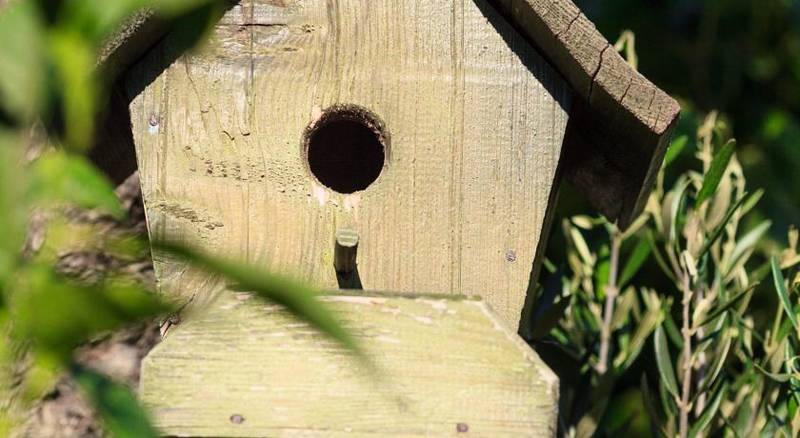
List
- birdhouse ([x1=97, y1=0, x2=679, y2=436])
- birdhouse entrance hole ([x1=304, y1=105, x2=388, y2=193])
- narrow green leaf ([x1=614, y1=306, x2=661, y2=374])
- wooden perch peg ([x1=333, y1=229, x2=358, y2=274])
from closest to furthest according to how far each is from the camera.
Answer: wooden perch peg ([x1=333, y1=229, x2=358, y2=274])
birdhouse ([x1=97, y1=0, x2=679, y2=436])
birdhouse entrance hole ([x1=304, y1=105, x2=388, y2=193])
narrow green leaf ([x1=614, y1=306, x2=661, y2=374])

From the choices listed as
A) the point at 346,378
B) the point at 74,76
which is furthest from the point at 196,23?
the point at 346,378

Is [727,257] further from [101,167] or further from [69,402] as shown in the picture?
[69,402]

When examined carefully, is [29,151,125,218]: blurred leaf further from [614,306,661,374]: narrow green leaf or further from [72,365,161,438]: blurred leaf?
[614,306,661,374]: narrow green leaf

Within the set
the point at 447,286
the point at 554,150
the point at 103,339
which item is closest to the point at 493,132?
the point at 554,150

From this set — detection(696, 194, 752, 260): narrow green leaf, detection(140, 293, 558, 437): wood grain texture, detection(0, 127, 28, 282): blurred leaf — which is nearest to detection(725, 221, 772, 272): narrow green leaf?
detection(696, 194, 752, 260): narrow green leaf

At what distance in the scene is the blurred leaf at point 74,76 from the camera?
808 mm

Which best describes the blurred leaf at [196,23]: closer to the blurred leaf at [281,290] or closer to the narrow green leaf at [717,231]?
the blurred leaf at [281,290]

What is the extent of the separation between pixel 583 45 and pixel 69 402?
1.46 metres

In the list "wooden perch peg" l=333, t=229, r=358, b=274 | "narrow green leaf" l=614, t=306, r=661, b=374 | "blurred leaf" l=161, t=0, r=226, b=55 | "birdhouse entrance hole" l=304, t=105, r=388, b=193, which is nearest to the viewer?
"blurred leaf" l=161, t=0, r=226, b=55

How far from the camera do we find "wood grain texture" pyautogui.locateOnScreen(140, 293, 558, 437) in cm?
141

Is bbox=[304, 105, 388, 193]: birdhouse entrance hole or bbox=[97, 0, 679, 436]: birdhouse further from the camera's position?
bbox=[304, 105, 388, 193]: birdhouse entrance hole

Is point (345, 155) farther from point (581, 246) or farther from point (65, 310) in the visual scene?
point (65, 310)

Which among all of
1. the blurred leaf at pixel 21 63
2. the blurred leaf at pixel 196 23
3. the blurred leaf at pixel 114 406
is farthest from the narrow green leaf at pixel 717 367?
the blurred leaf at pixel 21 63

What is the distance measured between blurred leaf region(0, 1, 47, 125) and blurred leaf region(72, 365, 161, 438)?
18 cm
